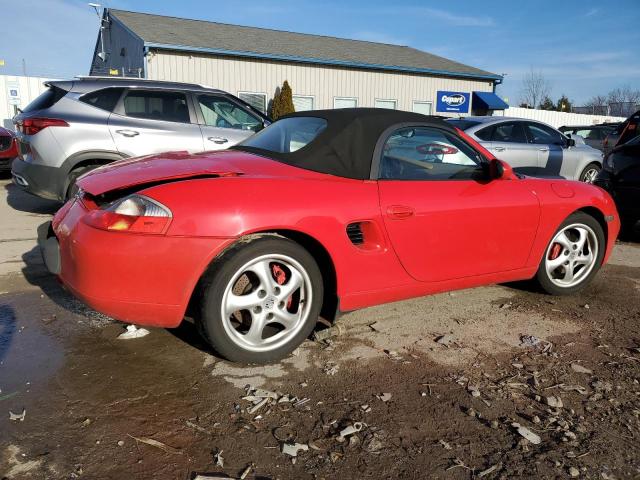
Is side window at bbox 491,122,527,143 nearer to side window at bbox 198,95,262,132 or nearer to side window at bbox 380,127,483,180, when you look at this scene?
side window at bbox 198,95,262,132

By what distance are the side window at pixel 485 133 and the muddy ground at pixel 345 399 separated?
15.5 feet

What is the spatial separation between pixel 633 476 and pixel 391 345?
4.75 ft

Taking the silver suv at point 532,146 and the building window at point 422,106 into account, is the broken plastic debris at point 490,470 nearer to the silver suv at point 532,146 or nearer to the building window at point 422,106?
the silver suv at point 532,146

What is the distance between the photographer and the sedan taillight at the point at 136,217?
254 centimetres

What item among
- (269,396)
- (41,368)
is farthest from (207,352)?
(41,368)

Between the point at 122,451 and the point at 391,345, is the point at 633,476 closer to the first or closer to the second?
the point at 391,345

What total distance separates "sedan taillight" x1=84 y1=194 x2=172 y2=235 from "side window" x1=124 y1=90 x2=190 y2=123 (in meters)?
4.13

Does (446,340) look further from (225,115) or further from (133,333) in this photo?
(225,115)

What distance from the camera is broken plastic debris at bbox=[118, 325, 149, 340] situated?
3.23m

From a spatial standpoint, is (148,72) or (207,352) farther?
(148,72)

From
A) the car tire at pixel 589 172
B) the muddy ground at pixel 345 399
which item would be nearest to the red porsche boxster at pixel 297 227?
the muddy ground at pixel 345 399

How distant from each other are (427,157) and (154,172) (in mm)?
1814

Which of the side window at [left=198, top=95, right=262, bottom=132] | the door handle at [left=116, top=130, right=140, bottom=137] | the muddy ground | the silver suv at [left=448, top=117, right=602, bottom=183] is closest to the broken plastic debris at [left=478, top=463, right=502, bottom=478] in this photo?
the muddy ground

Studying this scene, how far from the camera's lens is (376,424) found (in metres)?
2.34
